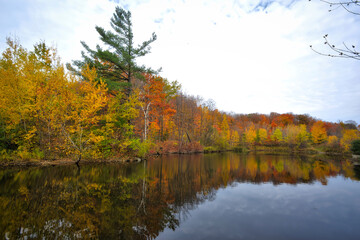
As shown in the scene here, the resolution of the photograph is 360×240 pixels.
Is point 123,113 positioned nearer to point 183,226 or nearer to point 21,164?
point 21,164

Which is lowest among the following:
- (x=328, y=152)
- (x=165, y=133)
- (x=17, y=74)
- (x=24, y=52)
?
(x=328, y=152)

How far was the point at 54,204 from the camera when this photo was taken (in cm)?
470

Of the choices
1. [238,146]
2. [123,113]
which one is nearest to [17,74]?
[123,113]

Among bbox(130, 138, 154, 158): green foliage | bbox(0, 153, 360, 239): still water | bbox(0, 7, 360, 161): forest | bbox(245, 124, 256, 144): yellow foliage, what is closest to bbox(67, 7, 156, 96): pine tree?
bbox(0, 7, 360, 161): forest

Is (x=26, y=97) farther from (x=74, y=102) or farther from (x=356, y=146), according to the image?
(x=356, y=146)

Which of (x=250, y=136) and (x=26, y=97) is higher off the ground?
(x=26, y=97)

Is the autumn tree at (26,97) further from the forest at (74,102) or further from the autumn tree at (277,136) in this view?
the autumn tree at (277,136)

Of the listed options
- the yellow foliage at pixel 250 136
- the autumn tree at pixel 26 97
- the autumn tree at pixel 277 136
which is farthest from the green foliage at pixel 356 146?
the autumn tree at pixel 26 97

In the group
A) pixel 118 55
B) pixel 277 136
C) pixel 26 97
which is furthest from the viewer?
pixel 277 136

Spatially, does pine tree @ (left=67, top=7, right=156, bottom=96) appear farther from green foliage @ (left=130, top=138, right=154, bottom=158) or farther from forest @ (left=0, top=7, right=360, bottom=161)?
green foliage @ (left=130, top=138, right=154, bottom=158)

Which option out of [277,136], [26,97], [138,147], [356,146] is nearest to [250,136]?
[277,136]

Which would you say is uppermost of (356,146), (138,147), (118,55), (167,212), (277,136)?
(118,55)

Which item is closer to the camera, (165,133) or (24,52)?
(24,52)

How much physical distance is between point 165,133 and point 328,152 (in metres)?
34.2
